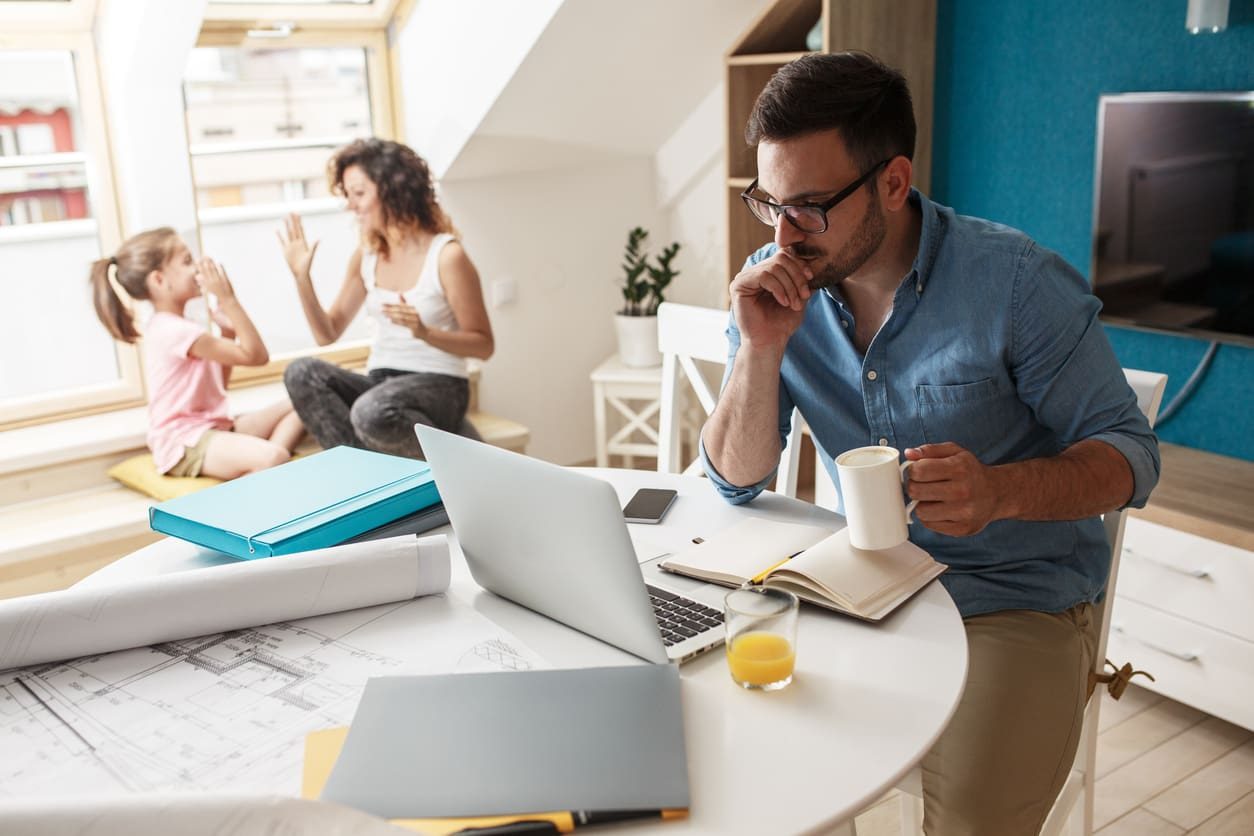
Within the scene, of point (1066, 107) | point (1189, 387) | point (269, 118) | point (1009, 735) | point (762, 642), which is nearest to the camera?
point (762, 642)

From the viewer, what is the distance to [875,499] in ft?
4.01

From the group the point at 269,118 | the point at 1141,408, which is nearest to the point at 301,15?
the point at 269,118

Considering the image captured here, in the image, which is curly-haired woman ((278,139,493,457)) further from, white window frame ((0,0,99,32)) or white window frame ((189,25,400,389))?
white window frame ((0,0,99,32))

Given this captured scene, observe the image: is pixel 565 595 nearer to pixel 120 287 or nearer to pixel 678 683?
pixel 678 683

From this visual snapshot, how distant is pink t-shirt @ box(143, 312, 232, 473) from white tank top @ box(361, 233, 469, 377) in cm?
45

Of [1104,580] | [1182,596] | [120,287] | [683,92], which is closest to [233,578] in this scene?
[1104,580]

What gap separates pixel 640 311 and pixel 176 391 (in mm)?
1500

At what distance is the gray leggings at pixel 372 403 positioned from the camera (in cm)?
294

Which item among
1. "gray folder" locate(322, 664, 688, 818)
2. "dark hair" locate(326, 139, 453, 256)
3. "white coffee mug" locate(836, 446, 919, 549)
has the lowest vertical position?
"gray folder" locate(322, 664, 688, 818)

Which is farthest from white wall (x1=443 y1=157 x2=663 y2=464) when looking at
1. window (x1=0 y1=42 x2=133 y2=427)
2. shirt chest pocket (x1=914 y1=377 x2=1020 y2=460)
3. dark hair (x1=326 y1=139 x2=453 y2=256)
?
shirt chest pocket (x1=914 y1=377 x2=1020 y2=460)

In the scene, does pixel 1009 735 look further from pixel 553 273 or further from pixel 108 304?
pixel 553 273

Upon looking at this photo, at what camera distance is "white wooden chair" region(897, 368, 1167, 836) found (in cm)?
160

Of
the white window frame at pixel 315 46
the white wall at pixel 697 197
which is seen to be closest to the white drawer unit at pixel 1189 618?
the white wall at pixel 697 197

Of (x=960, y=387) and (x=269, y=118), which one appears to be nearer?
(x=960, y=387)
